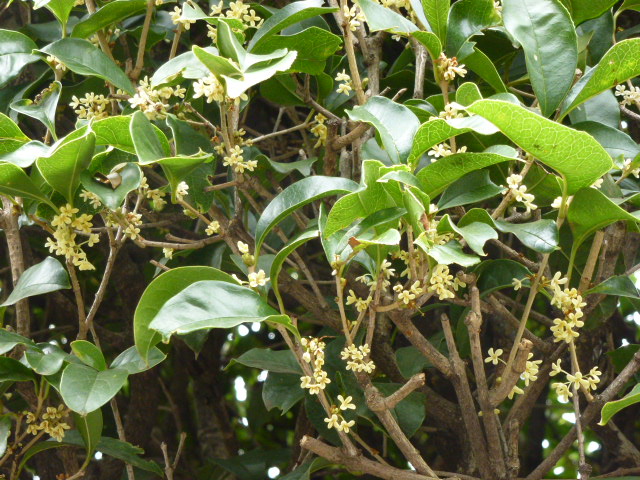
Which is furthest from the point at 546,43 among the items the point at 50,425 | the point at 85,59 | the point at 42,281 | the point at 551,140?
the point at 50,425

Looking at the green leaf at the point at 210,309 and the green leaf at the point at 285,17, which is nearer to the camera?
the green leaf at the point at 210,309

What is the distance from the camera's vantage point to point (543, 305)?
5.64 feet

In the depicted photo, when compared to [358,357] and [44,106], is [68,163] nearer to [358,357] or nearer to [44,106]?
[44,106]

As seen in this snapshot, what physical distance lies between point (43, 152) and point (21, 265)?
29cm

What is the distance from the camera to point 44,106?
104 cm

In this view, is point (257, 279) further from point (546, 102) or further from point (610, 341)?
point (610, 341)

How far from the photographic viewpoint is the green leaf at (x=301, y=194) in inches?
33.7

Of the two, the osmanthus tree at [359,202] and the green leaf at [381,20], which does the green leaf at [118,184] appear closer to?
the osmanthus tree at [359,202]

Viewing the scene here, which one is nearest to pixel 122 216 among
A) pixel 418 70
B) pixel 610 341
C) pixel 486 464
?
pixel 418 70

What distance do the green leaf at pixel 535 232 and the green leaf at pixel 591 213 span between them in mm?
52

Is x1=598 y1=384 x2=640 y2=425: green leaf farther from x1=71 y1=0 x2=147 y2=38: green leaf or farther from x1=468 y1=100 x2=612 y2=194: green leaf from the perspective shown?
x1=71 y1=0 x2=147 y2=38: green leaf

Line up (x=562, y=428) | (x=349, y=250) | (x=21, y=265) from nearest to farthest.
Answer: (x=349, y=250) → (x=21, y=265) → (x=562, y=428)

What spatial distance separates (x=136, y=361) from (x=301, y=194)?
11.3 inches

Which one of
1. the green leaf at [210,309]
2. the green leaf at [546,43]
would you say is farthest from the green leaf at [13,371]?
the green leaf at [546,43]
